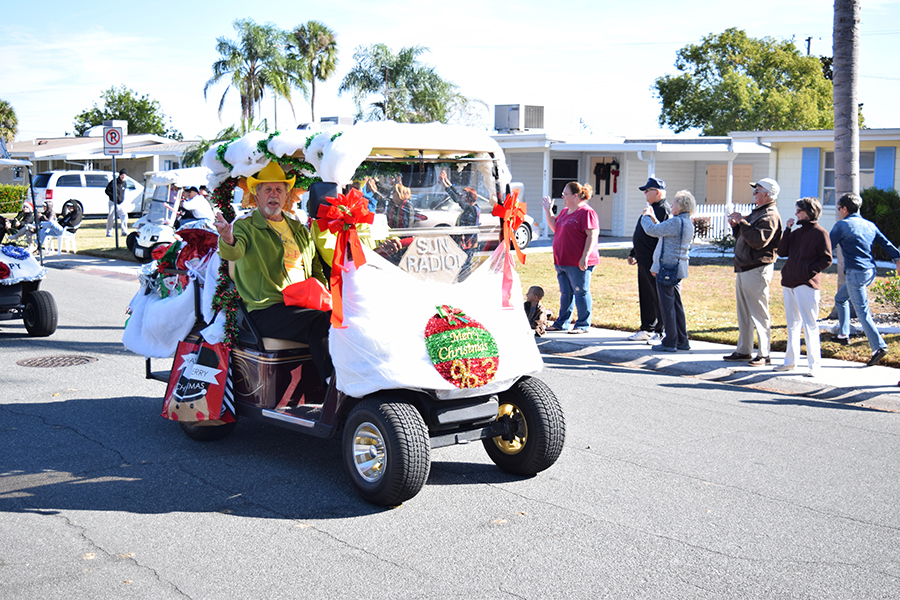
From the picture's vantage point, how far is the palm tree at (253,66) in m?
40.7

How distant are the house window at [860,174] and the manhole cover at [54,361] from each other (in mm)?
19134

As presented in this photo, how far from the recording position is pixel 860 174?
72.4ft

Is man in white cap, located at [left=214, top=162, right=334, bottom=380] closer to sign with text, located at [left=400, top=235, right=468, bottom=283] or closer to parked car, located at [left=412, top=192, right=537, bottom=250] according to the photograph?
sign with text, located at [left=400, top=235, right=468, bottom=283]

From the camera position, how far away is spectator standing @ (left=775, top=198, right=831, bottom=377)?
8414 mm

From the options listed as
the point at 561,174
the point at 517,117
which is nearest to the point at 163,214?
the point at 561,174

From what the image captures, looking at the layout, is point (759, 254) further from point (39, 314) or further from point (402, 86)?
point (402, 86)

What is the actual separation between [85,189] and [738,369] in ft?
107

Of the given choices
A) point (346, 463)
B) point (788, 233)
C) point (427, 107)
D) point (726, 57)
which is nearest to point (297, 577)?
point (346, 463)

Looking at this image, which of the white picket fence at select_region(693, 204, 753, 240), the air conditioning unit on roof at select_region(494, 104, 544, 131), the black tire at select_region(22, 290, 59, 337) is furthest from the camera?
the air conditioning unit on roof at select_region(494, 104, 544, 131)

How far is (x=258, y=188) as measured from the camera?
19.8ft

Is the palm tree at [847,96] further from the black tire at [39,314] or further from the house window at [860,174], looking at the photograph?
the house window at [860,174]

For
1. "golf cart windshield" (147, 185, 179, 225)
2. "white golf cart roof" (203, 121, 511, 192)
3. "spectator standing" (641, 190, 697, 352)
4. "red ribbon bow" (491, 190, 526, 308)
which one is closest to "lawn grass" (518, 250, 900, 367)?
"spectator standing" (641, 190, 697, 352)

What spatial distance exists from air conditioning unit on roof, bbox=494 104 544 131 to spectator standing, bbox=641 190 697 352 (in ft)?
63.2

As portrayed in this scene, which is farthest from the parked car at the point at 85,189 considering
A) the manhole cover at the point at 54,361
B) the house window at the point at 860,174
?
the manhole cover at the point at 54,361
